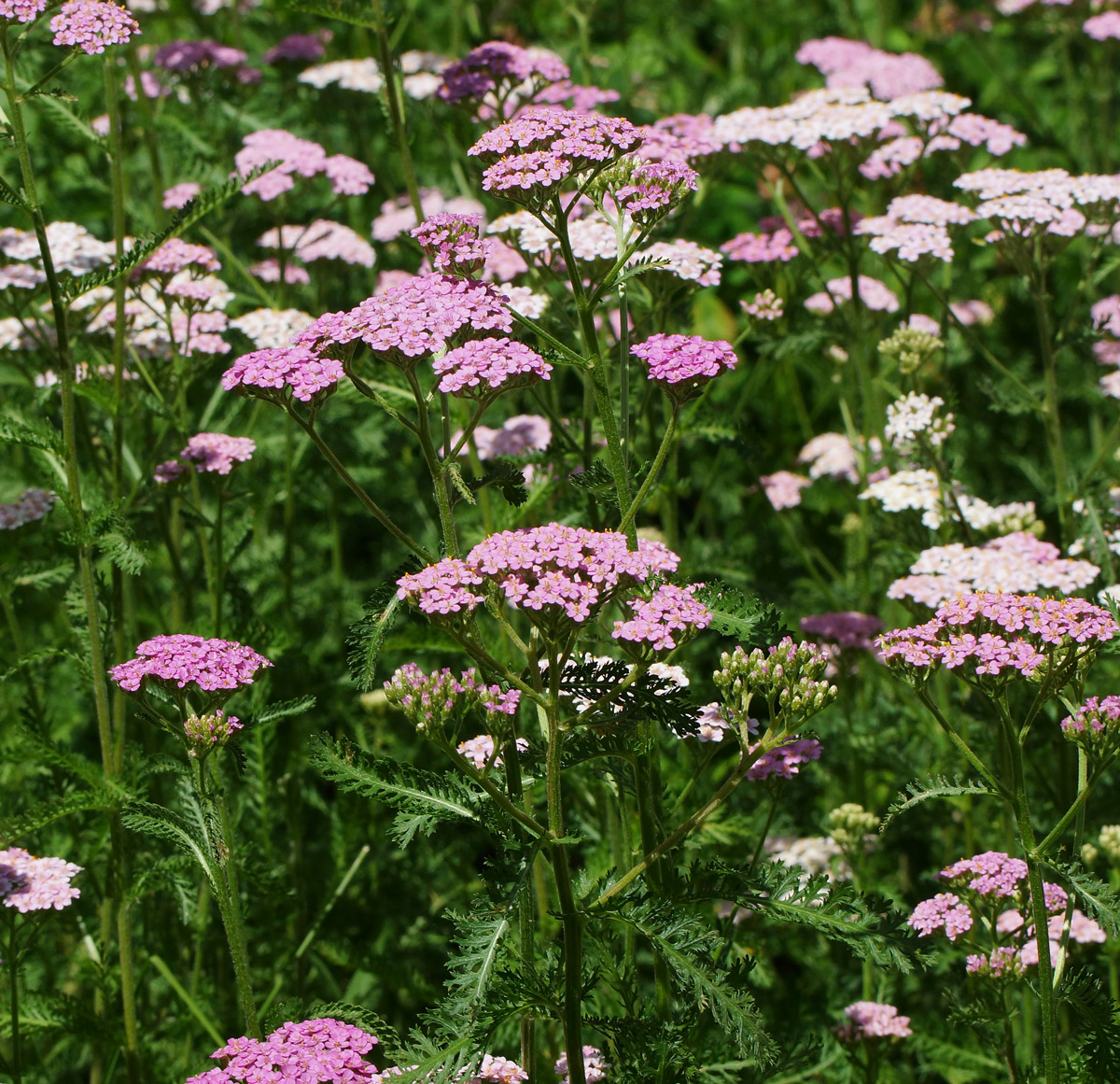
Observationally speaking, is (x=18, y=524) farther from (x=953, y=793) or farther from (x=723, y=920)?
(x=953, y=793)

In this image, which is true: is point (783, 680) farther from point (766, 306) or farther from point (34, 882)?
point (34, 882)

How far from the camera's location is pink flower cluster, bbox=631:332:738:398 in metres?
2.81

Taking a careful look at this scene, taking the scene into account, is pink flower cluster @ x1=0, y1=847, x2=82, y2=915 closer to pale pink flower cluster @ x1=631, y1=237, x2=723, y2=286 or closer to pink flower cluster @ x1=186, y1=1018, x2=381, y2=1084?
pink flower cluster @ x1=186, y1=1018, x2=381, y2=1084

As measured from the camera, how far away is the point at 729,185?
767cm

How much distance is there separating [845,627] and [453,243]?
6.13 feet

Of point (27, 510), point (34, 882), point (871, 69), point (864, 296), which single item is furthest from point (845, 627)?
point (871, 69)

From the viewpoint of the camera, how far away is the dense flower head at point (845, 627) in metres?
4.12

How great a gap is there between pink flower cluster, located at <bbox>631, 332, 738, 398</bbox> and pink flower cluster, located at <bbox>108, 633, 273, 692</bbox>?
42.4 inches

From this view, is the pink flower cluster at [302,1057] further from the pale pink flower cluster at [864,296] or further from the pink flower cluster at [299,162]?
the pale pink flower cluster at [864,296]

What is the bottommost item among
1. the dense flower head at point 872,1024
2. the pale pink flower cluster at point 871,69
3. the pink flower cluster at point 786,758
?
the dense flower head at point 872,1024

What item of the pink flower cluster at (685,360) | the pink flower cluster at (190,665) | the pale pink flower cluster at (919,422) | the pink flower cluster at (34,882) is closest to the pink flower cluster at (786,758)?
the pink flower cluster at (685,360)

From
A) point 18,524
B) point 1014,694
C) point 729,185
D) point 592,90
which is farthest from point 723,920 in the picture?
point 729,185

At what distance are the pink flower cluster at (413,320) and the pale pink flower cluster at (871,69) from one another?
3.26 m

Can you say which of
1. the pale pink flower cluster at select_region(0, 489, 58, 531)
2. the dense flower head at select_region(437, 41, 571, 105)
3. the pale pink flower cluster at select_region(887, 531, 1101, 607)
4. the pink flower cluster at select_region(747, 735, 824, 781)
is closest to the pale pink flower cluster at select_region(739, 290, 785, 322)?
the pale pink flower cluster at select_region(887, 531, 1101, 607)
